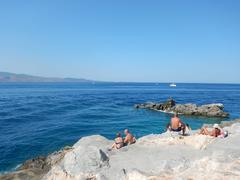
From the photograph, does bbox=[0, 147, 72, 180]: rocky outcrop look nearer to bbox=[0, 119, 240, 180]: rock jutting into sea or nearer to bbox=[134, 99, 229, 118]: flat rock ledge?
bbox=[0, 119, 240, 180]: rock jutting into sea

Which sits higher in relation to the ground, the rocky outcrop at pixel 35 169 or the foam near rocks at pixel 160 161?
the foam near rocks at pixel 160 161

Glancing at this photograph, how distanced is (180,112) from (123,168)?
40.2 metres

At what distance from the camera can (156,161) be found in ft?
49.6

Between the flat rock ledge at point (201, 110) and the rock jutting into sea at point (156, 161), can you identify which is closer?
the rock jutting into sea at point (156, 161)

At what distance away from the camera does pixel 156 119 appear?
155 feet

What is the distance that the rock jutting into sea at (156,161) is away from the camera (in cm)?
1337

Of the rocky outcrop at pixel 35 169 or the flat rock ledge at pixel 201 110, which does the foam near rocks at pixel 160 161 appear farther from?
the flat rock ledge at pixel 201 110

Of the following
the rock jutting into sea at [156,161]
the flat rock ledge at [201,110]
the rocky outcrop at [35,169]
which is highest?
the rock jutting into sea at [156,161]

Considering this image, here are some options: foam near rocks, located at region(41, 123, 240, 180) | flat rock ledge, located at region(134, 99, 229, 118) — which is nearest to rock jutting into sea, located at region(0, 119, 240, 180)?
foam near rocks, located at region(41, 123, 240, 180)

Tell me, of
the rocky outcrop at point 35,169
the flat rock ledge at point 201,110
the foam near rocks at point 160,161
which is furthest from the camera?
the flat rock ledge at point 201,110

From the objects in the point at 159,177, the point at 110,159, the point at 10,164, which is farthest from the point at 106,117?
the point at 159,177

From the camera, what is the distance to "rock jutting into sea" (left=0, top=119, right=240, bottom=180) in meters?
13.4

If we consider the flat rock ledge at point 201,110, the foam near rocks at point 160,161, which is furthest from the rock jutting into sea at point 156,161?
the flat rock ledge at point 201,110

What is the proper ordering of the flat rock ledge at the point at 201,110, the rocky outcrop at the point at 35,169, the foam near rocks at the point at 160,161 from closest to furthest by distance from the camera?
the foam near rocks at the point at 160,161 → the rocky outcrop at the point at 35,169 → the flat rock ledge at the point at 201,110
